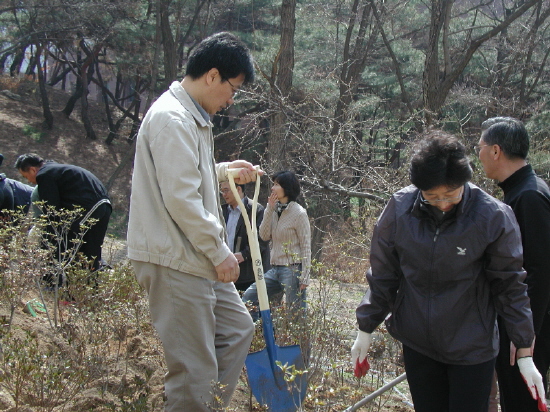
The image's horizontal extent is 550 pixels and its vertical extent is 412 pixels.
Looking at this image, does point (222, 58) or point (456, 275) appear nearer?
point (456, 275)

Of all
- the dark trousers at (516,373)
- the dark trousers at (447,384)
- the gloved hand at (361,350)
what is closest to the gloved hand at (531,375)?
the dark trousers at (447,384)

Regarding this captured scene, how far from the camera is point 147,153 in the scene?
99.3 inches

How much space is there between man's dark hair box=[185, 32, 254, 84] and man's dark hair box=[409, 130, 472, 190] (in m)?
0.92

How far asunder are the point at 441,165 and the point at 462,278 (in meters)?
0.46

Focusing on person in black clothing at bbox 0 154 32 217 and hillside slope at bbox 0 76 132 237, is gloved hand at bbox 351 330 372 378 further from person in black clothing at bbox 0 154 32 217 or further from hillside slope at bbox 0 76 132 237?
hillside slope at bbox 0 76 132 237

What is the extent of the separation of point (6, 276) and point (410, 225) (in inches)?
106

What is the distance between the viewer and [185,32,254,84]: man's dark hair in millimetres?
2686

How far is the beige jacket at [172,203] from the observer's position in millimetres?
2404

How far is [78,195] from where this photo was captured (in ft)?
18.3

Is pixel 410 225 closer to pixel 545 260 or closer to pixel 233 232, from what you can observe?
pixel 545 260

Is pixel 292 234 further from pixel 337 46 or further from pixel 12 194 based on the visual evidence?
pixel 337 46

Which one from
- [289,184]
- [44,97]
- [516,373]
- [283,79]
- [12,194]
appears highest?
[283,79]

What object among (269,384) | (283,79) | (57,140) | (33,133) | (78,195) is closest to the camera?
(269,384)

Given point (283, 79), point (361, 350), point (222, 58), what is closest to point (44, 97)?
point (283, 79)
